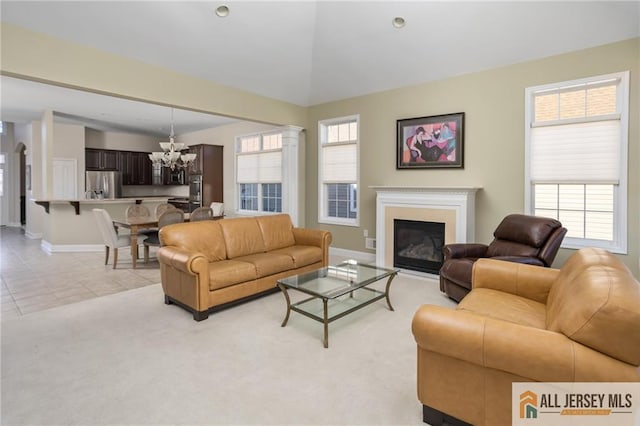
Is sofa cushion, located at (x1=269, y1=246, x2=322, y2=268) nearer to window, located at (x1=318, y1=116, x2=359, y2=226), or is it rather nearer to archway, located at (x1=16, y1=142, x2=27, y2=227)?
window, located at (x1=318, y1=116, x2=359, y2=226)

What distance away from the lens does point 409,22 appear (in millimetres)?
4211

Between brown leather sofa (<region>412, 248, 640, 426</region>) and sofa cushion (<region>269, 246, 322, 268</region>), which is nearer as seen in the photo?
brown leather sofa (<region>412, 248, 640, 426</region>)

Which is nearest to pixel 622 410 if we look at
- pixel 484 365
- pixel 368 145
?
pixel 484 365

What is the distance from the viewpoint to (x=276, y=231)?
4.74 metres

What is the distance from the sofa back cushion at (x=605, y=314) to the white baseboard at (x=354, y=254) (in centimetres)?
416

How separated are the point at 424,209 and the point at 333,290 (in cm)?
256

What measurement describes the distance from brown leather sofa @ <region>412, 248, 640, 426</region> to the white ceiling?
121 inches

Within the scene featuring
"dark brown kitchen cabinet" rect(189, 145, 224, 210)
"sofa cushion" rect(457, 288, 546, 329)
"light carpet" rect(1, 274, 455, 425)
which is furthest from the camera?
"dark brown kitchen cabinet" rect(189, 145, 224, 210)

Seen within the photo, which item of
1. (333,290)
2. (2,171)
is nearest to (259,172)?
(333,290)

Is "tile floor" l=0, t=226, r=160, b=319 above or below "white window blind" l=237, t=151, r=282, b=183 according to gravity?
below

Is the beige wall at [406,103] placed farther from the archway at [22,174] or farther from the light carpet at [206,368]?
the archway at [22,174]

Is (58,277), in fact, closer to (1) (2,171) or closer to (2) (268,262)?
(2) (268,262)

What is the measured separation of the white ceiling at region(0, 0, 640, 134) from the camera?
11.6ft

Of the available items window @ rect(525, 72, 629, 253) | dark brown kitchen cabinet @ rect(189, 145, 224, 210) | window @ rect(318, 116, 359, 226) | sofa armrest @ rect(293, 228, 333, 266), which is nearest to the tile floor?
sofa armrest @ rect(293, 228, 333, 266)
